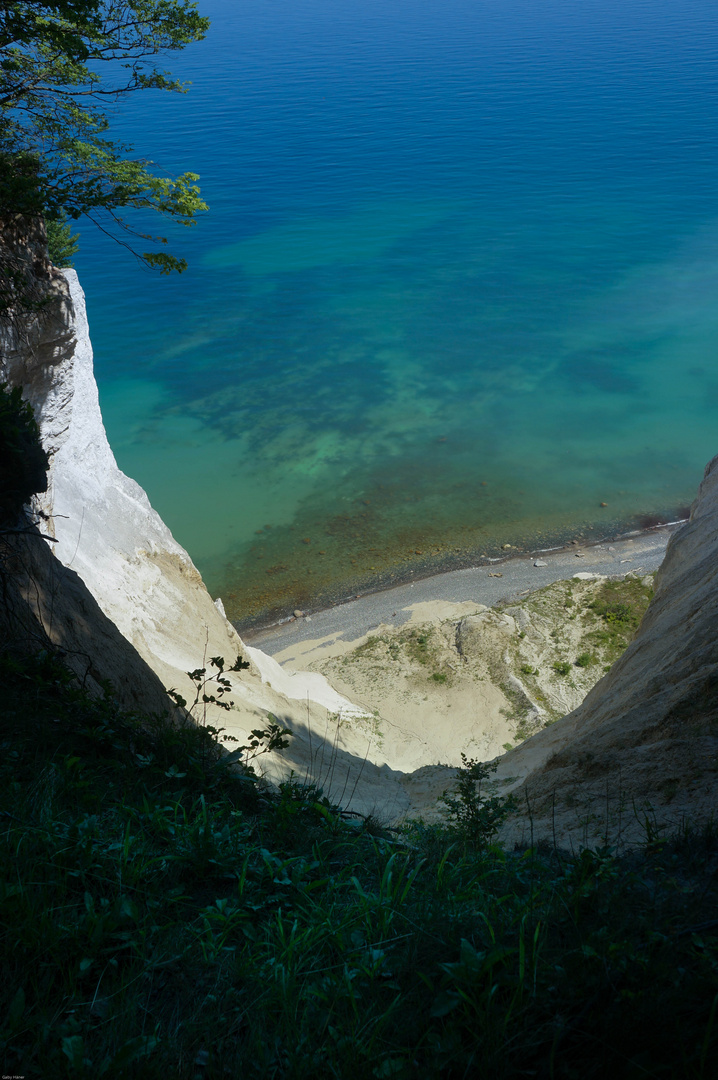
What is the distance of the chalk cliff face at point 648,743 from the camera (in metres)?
5.36

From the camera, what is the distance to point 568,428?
105ft

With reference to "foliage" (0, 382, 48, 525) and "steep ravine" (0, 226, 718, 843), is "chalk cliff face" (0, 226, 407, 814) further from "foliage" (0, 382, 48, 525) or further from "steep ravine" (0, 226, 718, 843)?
"foliage" (0, 382, 48, 525)

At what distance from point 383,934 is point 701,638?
6472mm

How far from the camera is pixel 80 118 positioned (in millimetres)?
10273

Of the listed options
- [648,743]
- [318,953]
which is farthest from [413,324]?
[318,953]

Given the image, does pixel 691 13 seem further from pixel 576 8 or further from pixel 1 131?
pixel 1 131

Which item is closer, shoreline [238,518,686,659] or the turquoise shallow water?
shoreline [238,518,686,659]

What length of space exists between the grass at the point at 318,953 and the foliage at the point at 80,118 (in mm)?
7811

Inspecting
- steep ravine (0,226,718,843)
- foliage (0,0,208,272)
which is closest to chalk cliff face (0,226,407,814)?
steep ravine (0,226,718,843)

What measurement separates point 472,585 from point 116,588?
1236 centimetres

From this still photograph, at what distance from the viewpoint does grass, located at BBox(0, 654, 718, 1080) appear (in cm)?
250

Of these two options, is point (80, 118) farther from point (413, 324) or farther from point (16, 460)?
point (413, 324)

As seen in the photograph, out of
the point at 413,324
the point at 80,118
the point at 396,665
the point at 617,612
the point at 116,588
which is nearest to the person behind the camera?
the point at 80,118

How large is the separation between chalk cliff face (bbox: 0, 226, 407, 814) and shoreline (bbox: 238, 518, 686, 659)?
12.8ft
